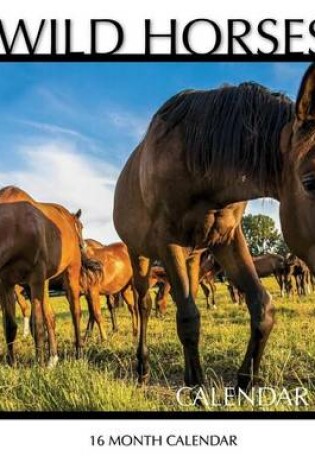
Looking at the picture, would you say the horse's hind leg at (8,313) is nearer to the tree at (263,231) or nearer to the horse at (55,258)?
the horse at (55,258)

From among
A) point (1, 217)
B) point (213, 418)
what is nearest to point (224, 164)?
point (213, 418)

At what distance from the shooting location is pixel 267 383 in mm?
4066

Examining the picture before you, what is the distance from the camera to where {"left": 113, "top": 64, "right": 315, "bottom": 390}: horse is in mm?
2902

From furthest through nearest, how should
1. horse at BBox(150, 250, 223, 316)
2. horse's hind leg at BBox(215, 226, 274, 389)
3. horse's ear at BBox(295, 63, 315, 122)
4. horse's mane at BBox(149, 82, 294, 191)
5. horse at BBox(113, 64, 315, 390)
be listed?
horse at BBox(150, 250, 223, 316), horse's hind leg at BBox(215, 226, 274, 389), horse's mane at BBox(149, 82, 294, 191), horse at BBox(113, 64, 315, 390), horse's ear at BBox(295, 63, 315, 122)

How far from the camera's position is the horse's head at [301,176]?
2693mm

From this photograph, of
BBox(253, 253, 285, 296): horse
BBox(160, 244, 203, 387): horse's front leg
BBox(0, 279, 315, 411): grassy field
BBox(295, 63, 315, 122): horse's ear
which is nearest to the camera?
BBox(295, 63, 315, 122): horse's ear

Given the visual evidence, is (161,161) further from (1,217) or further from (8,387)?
(1,217)

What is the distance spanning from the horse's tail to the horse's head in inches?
290

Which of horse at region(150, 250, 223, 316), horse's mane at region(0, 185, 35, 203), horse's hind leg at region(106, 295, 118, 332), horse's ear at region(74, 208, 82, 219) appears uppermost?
horse's ear at region(74, 208, 82, 219)

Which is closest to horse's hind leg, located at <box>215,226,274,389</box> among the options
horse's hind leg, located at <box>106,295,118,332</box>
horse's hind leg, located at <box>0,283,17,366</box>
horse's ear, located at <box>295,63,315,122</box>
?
horse's ear, located at <box>295,63,315,122</box>

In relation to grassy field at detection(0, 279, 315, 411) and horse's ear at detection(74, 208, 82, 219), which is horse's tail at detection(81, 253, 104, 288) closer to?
horse's ear at detection(74, 208, 82, 219)

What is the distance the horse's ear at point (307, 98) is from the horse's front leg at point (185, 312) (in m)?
1.50

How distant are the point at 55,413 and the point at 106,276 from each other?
1001 cm

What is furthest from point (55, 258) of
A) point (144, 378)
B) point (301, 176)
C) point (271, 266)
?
point (271, 266)
